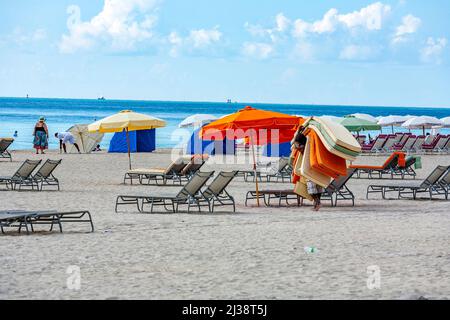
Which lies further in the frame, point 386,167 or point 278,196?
point 386,167

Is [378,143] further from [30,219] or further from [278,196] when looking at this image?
[30,219]

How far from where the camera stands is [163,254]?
9641 millimetres

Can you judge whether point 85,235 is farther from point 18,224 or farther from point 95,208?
point 95,208

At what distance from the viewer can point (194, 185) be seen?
1398 cm

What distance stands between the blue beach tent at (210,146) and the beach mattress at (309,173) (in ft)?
49.6

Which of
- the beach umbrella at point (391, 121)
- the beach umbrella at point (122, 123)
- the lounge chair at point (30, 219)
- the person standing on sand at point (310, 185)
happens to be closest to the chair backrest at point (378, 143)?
the beach umbrella at point (391, 121)

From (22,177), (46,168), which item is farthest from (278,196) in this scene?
(22,177)

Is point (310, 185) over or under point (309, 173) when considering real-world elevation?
under

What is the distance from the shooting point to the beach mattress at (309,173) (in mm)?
14461

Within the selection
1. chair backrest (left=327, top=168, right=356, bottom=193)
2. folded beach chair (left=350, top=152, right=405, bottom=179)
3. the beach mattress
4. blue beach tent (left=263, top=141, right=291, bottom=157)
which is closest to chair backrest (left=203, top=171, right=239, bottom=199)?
the beach mattress

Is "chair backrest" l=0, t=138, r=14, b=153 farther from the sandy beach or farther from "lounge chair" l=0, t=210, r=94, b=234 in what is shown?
"lounge chair" l=0, t=210, r=94, b=234

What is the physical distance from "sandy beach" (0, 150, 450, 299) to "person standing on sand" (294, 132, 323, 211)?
7.8 inches

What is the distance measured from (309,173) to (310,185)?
205mm

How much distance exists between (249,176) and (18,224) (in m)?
10.4
